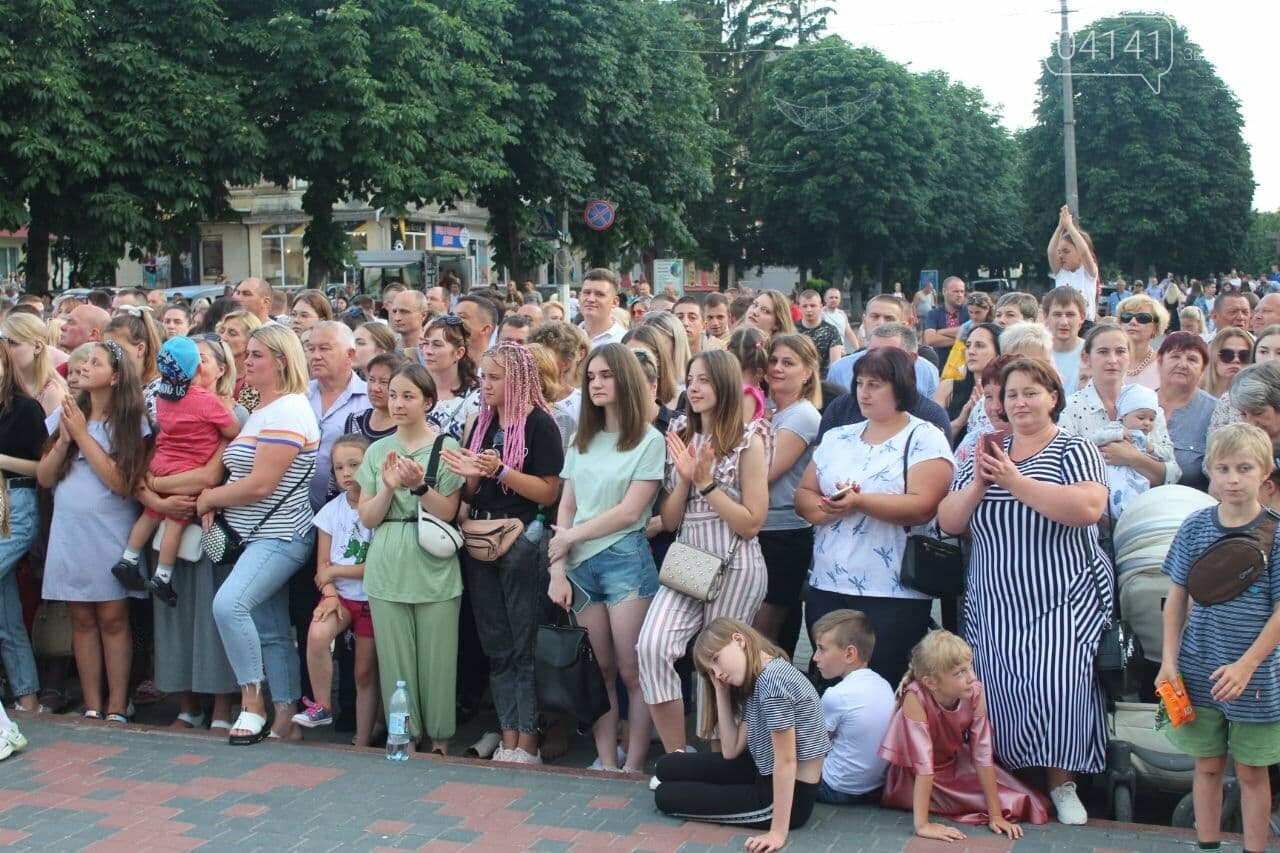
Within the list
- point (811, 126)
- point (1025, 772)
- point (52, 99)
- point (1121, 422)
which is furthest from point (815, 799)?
point (811, 126)

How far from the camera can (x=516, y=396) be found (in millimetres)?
6273

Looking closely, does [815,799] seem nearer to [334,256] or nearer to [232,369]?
[232,369]

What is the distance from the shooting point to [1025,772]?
17.7 ft

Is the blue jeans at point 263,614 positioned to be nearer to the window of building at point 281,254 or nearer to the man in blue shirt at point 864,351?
the man in blue shirt at point 864,351

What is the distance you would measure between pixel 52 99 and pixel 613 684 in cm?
2069

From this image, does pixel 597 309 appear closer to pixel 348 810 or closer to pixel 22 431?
pixel 22 431

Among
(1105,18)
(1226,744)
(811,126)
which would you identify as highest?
(1105,18)

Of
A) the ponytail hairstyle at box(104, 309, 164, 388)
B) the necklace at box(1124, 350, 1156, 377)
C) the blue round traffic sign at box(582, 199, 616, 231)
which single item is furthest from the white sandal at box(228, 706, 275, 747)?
the blue round traffic sign at box(582, 199, 616, 231)

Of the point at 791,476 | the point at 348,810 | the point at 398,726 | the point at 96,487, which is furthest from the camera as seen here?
the point at 96,487

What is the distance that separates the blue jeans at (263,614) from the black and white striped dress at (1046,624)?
11.0ft

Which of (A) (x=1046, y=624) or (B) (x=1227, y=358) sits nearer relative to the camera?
(A) (x=1046, y=624)

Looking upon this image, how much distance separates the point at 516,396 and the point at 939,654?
2.26 metres

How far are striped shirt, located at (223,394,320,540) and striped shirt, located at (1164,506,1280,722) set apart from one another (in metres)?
3.96

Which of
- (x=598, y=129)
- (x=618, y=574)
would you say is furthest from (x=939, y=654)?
(x=598, y=129)
